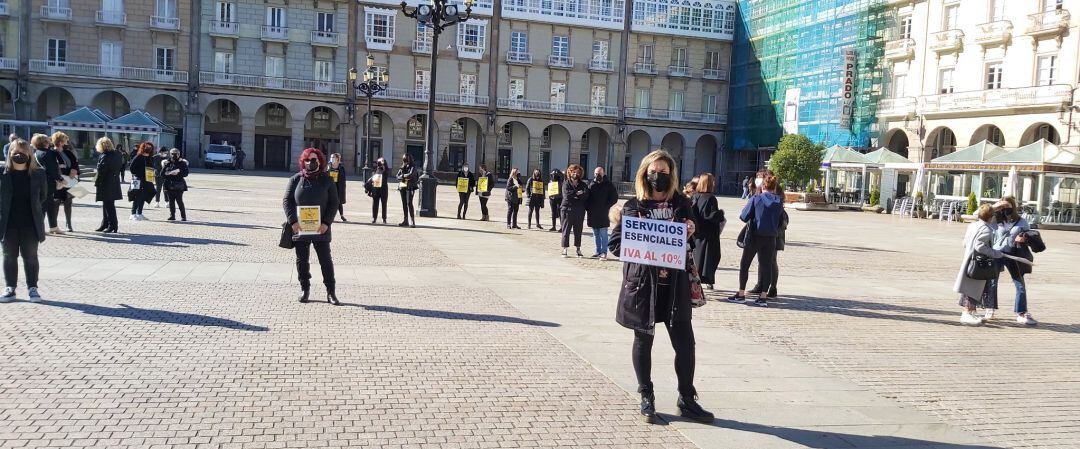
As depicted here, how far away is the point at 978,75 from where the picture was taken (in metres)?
39.7

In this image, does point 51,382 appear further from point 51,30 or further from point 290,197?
point 51,30

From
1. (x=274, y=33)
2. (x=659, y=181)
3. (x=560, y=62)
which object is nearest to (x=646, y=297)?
(x=659, y=181)

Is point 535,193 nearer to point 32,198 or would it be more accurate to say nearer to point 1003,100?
point 32,198

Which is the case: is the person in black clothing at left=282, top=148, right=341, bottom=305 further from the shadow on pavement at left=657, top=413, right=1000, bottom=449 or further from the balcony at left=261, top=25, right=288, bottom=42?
the balcony at left=261, top=25, right=288, bottom=42

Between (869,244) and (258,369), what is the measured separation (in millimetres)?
18117

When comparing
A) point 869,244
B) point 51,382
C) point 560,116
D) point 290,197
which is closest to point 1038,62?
point 869,244

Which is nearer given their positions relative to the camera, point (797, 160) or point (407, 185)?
point (407, 185)

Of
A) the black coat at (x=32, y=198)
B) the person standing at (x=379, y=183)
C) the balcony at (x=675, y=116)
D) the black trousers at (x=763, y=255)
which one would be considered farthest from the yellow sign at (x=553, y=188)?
the balcony at (x=675, y=116)

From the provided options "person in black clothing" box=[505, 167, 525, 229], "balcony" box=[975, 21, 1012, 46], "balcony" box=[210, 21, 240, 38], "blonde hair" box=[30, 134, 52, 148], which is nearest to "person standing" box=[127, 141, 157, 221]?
"blonde hair" box=[30, 134, 52, 148]

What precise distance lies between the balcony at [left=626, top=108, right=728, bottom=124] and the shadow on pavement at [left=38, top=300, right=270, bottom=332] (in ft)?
177

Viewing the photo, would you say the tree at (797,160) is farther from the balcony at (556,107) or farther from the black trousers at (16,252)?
the black trousers at (16,252)

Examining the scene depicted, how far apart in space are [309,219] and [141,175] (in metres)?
9.35

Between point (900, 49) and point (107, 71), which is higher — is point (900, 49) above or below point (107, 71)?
above

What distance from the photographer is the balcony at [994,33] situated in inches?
1485
